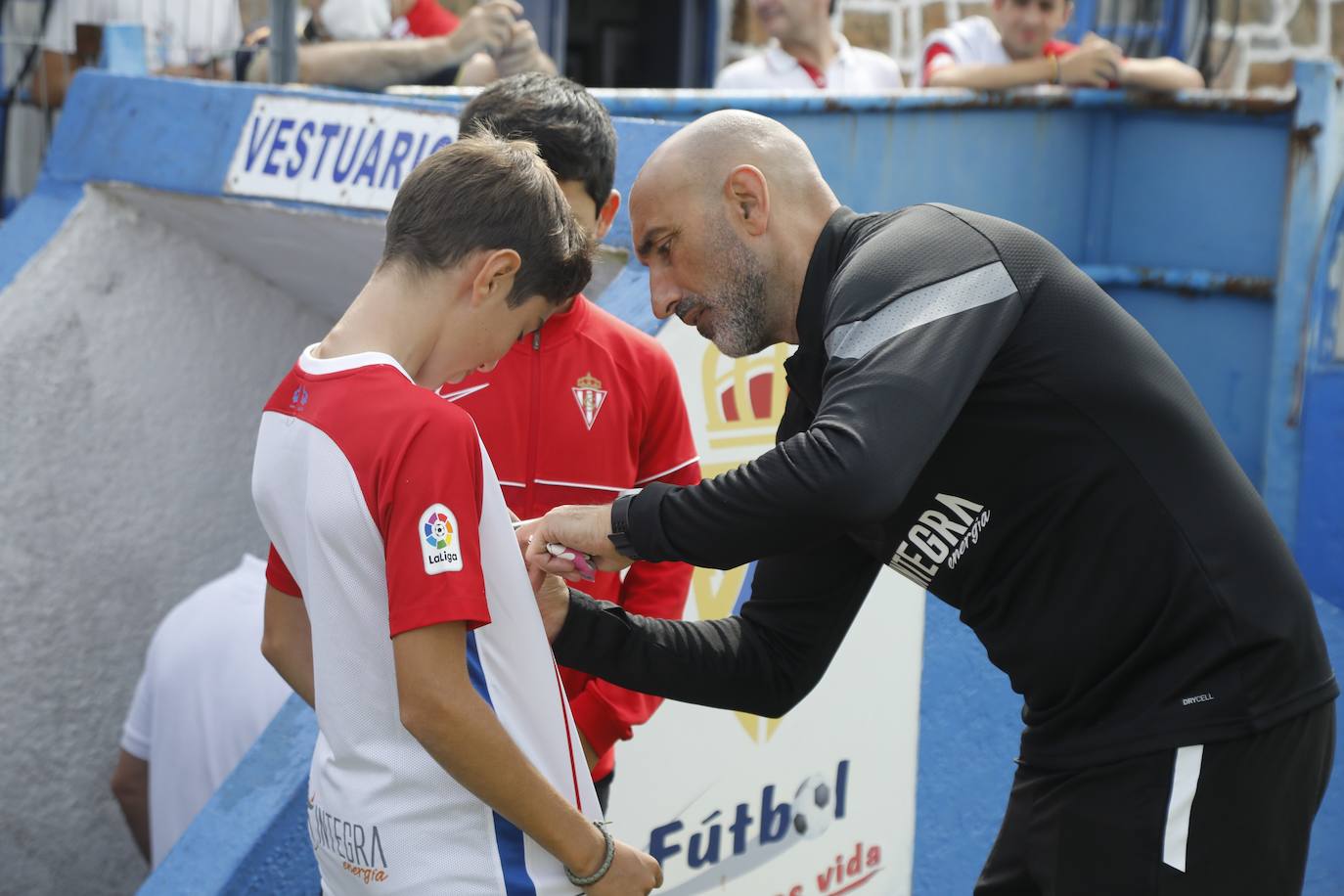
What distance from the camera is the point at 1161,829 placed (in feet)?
7.39

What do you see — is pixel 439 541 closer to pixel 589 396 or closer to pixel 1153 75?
pixel 589 396

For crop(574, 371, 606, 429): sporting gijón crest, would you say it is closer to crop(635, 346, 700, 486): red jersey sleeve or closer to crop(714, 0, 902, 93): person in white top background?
crop(635, 346, 700, 486): red jersey sleeve

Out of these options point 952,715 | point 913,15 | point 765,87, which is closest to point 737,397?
point 952,715

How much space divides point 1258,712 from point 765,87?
13.9 feet

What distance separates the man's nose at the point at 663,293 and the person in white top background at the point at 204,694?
4.51 ft

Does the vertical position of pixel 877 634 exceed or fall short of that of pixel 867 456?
it falls short

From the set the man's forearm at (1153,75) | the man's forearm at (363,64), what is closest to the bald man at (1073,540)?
the man's forearm at (363,64)

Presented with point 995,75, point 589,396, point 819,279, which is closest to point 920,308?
point 819,279

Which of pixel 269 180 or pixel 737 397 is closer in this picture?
pixel 737 397

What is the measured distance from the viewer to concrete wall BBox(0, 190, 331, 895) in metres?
4.21

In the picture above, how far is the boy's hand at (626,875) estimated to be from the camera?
2.07 meters

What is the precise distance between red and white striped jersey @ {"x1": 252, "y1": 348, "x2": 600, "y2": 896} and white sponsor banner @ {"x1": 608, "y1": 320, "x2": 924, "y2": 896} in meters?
1.22

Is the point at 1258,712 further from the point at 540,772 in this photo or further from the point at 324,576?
the point at 324,576

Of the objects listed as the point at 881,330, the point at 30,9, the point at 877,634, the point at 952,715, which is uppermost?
the point at 30,9
